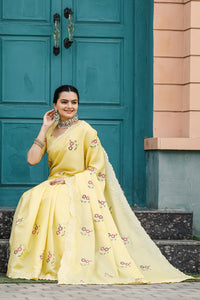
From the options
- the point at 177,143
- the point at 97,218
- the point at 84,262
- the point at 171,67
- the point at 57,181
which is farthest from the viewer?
the point at 171,67

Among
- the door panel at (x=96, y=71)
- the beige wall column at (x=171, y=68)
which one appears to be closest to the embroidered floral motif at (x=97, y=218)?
the beige wall column at (x=171, y=68)

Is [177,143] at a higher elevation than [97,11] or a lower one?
lower

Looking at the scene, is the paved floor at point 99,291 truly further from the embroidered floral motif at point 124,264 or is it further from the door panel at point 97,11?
the door panel at point 97,11

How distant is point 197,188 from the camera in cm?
538

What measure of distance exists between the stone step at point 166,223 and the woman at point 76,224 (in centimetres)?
31

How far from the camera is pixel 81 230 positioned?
4453mm

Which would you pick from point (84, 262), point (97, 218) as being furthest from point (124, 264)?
point (97, 218)

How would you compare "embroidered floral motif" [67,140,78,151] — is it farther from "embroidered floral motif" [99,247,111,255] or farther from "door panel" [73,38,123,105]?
"door panel" [73,38,123,105]

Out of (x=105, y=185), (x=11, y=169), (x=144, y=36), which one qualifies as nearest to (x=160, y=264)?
(x=105, y=185)

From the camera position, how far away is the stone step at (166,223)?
16.5 feet

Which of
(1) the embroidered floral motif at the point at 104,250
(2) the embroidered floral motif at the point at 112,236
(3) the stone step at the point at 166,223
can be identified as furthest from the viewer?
(3) the stone step at the point at 166,223

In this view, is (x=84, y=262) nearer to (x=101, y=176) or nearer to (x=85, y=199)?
(x=85, y=199)

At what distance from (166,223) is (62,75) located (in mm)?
1677

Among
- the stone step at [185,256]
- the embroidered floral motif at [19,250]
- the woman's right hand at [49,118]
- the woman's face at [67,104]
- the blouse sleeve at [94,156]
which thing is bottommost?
the stone step at [185,256]
